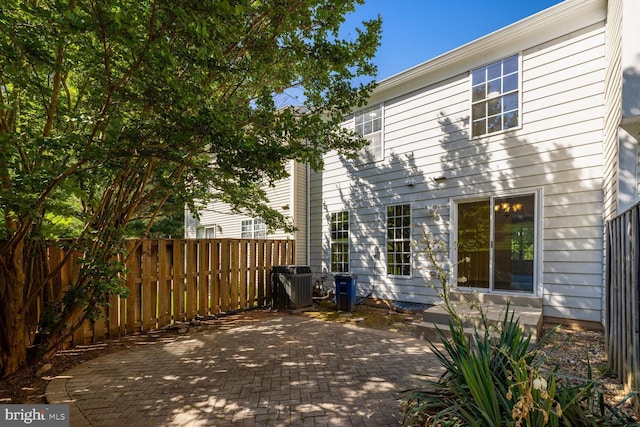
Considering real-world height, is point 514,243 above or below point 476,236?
below

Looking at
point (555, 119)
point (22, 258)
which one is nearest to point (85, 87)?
Answer: point (22, 258)

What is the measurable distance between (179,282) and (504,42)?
7801 millimetres

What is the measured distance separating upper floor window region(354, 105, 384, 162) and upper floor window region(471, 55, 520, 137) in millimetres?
2340

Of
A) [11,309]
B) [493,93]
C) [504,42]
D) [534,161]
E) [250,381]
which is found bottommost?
[250,381]

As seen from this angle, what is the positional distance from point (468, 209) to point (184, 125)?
581cm

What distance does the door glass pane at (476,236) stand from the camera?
647 cm

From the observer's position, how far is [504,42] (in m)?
5.86

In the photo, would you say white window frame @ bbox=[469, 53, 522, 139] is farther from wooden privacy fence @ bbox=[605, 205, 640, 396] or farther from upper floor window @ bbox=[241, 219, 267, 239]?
upper floor window @ bbox=[241, 219, 267, 239]

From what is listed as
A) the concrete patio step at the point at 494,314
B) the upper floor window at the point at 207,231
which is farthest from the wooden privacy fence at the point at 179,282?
the upper floor window at the point at 207,231

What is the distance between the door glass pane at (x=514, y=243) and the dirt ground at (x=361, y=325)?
1.14 m

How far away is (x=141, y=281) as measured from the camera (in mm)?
5395

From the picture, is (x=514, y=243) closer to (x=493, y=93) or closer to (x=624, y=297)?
(x=493, y=93)

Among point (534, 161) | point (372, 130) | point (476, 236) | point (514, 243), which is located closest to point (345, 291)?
point (476, 236)

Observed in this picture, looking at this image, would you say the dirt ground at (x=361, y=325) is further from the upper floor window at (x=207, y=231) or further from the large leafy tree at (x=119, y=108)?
the upper floor window at (x=207, y=231)
